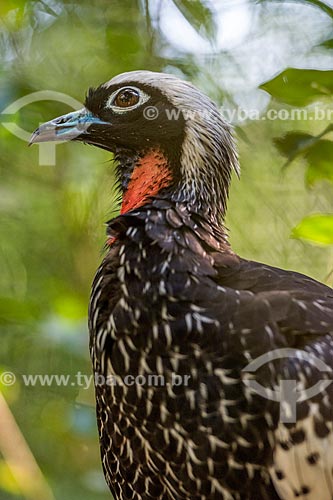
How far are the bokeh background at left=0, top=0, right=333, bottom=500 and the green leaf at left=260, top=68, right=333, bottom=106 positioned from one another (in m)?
0.89

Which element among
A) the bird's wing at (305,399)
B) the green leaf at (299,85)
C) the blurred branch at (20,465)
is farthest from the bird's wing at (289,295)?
the blurred branch at (20,465)

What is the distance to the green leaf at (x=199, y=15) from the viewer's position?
2463mm

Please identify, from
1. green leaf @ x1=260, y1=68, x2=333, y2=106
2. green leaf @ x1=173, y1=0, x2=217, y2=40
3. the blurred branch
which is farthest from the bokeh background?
green leaf @ x1=260, y1=68, x2=333, y2=106

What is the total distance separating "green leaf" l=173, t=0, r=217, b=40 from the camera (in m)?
2.46

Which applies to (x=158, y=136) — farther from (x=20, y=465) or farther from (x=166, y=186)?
(x=20, y=465)

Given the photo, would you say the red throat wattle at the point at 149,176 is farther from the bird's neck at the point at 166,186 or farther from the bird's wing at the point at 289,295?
the bird's wing at the point at 289,295

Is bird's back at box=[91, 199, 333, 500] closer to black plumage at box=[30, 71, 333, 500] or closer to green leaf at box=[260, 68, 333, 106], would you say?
black plumage at box=[30, 71, 333, 500]

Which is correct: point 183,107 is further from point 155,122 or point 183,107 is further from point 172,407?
point 172,407

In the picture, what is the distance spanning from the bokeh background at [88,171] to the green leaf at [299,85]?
893mm

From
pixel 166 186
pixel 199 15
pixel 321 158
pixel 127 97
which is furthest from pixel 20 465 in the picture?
pixel 199 15

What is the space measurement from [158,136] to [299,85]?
344mm

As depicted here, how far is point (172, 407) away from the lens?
146 centimetres

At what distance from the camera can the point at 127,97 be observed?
5.69 ft

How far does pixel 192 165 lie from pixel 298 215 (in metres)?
1.06
